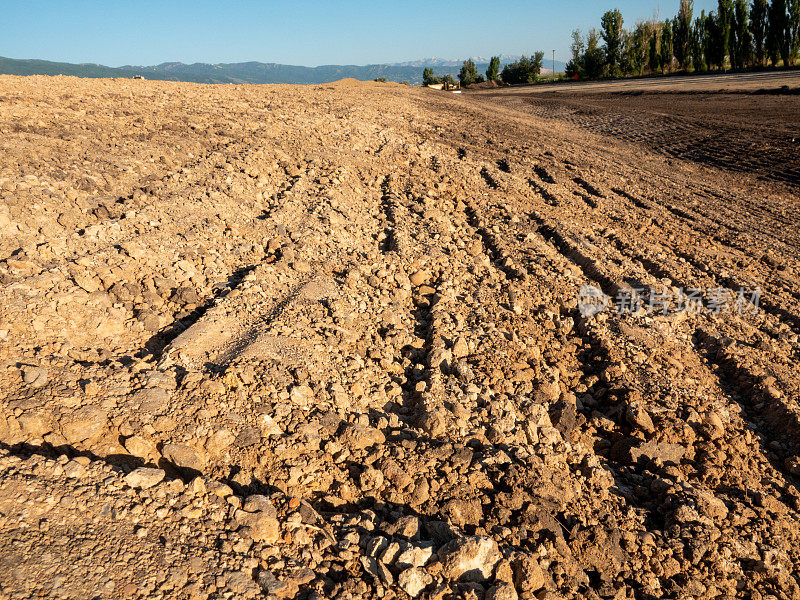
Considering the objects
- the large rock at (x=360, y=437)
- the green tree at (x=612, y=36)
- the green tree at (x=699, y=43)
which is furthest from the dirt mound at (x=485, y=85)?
the large rock at (x=360, y=437)

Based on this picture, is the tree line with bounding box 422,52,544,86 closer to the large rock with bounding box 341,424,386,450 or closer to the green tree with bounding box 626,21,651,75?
the green tree with bounding box 626,21,651,75

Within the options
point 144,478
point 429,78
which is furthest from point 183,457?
point 429,78

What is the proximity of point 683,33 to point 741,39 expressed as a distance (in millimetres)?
4814

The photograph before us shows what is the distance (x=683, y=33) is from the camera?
38594 mm

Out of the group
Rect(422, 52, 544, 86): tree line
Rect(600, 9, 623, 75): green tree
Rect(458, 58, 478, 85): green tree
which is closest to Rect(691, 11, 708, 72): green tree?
Rect(600, 9, 623, 75): green tree

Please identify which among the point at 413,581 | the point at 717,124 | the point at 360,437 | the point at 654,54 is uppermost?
the point at 654,54

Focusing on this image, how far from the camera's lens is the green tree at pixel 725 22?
3475 cm

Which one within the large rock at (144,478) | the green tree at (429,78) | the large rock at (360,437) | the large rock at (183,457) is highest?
the green tree at (429,78)

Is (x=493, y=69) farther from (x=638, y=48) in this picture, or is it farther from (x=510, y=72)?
(x=638, y=48)

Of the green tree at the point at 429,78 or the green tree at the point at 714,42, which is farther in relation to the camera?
the green tree at the point at 429,78

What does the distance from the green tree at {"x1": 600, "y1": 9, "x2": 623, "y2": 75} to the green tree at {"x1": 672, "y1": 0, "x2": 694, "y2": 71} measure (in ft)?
15.7

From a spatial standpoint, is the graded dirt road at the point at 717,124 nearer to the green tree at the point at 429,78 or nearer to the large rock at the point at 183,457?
the large rock at the point at 183,457

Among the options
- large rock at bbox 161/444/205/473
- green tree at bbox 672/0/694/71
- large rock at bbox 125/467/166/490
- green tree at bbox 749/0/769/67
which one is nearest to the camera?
large rock at bbox 125/467/166/490

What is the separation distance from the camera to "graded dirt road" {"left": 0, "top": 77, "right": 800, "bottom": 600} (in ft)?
6.84
